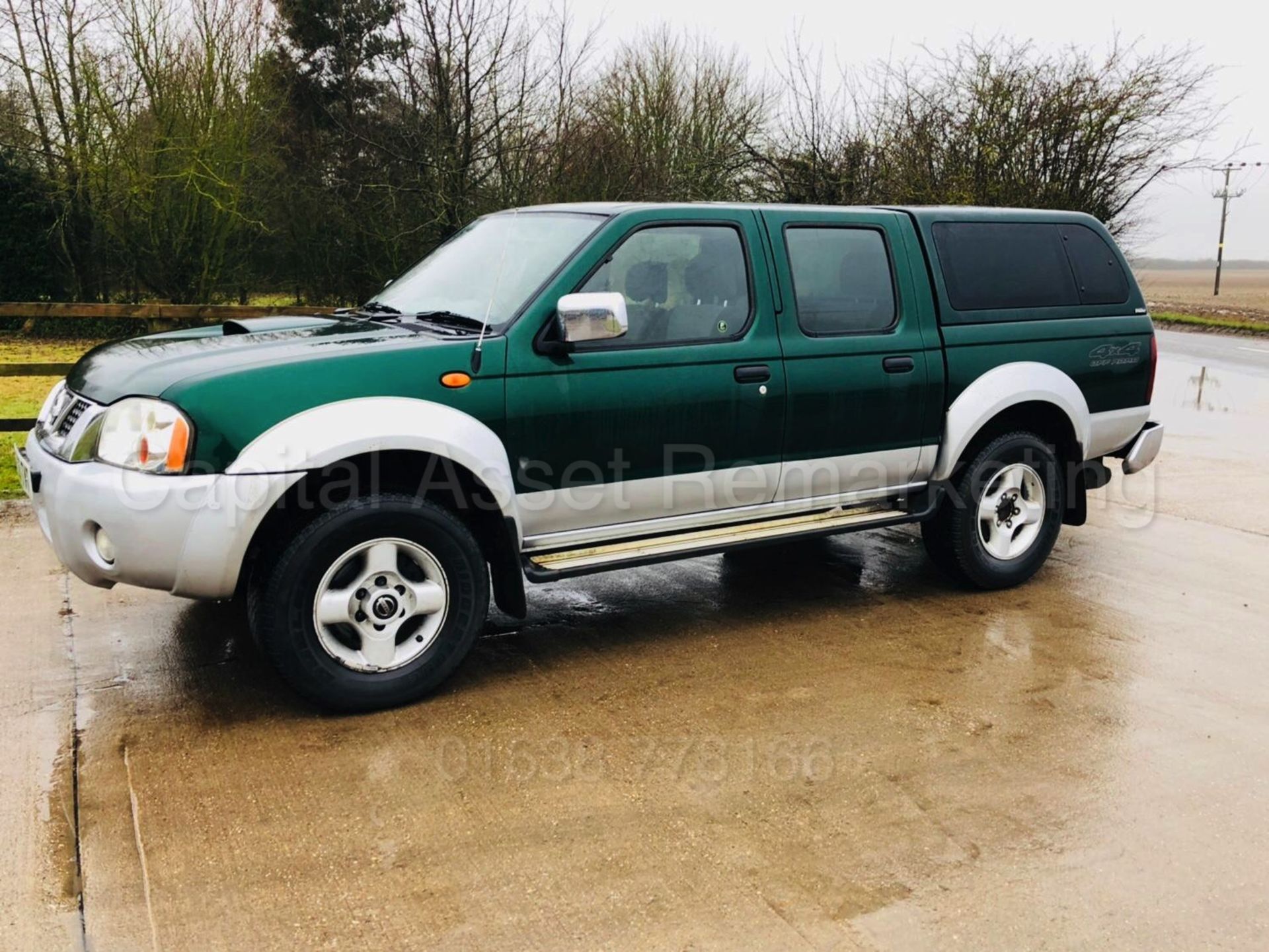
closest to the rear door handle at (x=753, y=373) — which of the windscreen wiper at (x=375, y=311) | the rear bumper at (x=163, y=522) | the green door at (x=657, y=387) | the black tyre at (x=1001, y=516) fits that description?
the green door at (x=657, y=387)

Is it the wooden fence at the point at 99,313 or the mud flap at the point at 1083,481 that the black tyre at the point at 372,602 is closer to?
the mud flap at the point at 1083,481

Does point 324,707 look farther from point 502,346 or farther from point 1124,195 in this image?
point 1124,195

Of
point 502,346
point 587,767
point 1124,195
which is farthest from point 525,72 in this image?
point 587,767

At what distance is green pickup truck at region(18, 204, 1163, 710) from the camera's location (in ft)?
13.4

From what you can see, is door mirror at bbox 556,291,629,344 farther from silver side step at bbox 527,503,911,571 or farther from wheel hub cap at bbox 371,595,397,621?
wheel hub cap at bbox 371,595,397,621

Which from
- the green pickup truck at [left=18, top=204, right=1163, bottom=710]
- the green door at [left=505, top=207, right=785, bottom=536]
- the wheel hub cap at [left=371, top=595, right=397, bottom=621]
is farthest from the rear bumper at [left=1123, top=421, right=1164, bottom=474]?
the wheel hub cap at [left=371, top=595, right=397, bottom=621]

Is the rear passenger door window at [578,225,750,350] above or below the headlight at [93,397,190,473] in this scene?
above

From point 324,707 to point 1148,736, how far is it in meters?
→ 3.11

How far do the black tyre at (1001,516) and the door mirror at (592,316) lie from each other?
2.28 meters

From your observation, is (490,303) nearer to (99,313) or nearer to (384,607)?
(384,607)

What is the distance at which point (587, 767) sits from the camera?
3926 mm

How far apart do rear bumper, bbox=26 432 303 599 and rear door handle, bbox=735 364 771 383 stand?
A: 1974 mm

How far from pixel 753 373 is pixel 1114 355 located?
8.06 ft

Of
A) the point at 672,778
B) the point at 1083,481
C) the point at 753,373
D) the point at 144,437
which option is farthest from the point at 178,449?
the point at 1083,481
